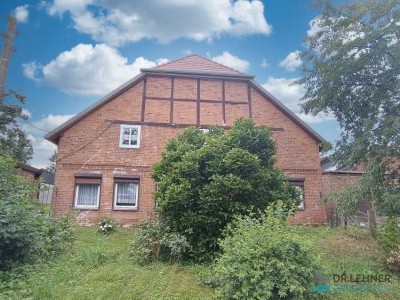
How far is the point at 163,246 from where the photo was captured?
7438 millimetres

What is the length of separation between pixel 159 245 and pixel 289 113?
1107 cm

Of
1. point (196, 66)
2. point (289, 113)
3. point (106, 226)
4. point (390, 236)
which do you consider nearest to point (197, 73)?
point (196, 66)

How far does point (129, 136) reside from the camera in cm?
1481

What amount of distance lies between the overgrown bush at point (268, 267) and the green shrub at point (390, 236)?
3.69 meters

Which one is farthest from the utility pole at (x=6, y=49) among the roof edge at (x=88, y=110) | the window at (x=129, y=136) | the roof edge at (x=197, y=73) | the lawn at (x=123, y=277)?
the lawn at (x=123, y=277)

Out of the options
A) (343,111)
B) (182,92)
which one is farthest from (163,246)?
(182,92)

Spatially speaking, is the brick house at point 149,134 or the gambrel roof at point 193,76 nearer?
the brick house at point 149,134

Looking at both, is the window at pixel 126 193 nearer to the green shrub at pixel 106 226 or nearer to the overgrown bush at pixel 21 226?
the green shrub at pixel 106 226

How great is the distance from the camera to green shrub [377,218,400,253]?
740cm

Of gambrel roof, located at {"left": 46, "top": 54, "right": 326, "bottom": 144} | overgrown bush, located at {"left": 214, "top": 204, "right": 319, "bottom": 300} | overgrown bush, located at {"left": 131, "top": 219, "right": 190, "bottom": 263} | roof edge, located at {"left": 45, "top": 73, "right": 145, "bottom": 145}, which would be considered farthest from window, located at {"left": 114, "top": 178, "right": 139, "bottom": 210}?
overgrown bush, located at {"left": 214, "top": 204, "right": 319, "bottom": 300}

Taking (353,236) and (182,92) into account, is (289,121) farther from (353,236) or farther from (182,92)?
(353,236)

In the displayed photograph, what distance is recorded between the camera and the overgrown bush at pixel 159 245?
283 inches

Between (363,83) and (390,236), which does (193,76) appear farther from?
(390,236)

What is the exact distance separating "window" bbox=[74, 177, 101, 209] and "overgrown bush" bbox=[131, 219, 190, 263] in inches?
273
